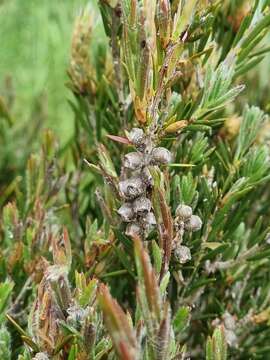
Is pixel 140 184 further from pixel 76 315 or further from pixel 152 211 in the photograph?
pixel 76 315

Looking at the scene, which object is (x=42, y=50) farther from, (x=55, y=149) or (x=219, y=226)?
(x=219, y=226)

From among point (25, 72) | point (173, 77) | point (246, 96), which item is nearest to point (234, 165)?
point (173, 77)

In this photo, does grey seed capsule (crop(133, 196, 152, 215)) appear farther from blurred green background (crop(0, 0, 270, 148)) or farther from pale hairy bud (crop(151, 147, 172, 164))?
blurred green background (crop(0, 0, 270, 148))

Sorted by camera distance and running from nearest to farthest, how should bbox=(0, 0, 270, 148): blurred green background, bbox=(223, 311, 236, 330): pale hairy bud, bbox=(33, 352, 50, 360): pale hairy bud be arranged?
bbox=(33, 352, 50, 360): pale hairy bud
bbox=(223, 311, 236, 330): pale hairy bud
bbox=(0, 0, 270, 148): blurred green background

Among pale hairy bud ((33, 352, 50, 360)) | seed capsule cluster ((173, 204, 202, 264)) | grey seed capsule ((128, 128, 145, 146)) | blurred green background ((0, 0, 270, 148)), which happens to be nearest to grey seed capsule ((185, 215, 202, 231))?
seed capsule cluster ((173, 204, 202, 264))

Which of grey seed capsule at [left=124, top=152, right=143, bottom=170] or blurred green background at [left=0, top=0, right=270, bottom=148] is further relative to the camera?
blurred green background at [left=0, top=0, right=270, bottom=148]

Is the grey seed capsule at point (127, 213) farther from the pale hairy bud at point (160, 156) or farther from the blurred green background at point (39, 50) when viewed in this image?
the blurred green background at point (39, 50)

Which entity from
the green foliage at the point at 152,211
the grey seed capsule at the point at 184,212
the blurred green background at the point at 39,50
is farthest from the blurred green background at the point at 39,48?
the grey seed capsule at the point at 184,212
